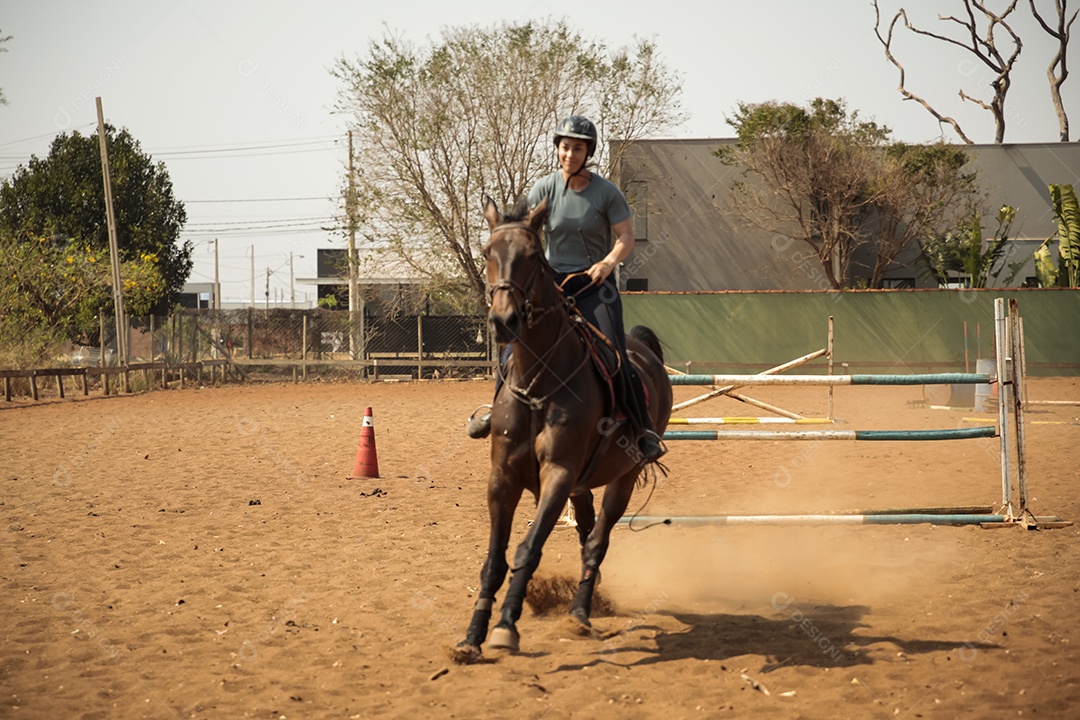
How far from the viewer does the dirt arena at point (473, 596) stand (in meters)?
5.12

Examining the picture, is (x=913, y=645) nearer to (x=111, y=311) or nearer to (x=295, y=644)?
(x=295, y=644)

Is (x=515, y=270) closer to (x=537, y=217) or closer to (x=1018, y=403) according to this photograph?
(x=537, y=217)

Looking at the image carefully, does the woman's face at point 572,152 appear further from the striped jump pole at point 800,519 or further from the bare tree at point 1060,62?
the bare tree at point 1060,62

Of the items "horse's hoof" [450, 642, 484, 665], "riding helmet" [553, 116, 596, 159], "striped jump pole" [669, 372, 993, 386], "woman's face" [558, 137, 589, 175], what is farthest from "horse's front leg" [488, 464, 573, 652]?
"striped jump pole" [669, 372, 993, 386]

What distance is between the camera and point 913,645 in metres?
5.89

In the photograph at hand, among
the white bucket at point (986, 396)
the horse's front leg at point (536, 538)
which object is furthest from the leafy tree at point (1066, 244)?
the horse's front leg at point (536, 538)

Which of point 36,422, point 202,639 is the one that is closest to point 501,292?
point 202,639

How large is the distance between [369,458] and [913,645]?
815cm

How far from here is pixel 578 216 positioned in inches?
259

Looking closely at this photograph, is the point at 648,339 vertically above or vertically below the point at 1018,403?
above

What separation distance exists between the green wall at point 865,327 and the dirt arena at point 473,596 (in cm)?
1507

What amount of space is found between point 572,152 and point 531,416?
1790 mm

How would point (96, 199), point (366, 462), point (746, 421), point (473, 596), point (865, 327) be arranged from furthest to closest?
point (96, 199), point (865, 327), point (366, 462), point (746, 421), point (473, 596)

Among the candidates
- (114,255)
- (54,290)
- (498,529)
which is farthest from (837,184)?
(498,529)
